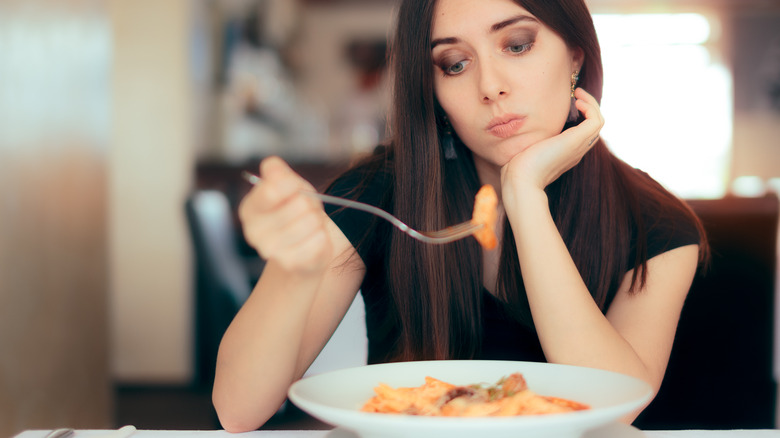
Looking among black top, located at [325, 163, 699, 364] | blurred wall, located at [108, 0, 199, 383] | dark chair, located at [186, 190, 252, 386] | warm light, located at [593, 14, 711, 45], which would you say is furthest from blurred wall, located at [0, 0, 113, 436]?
warm light, located at [593, 14, 711, 45]

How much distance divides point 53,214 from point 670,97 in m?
6.11

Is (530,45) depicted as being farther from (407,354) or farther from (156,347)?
(156,347)

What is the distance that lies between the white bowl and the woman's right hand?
0.13 m

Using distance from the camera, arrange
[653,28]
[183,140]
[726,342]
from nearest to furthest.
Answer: [726,342], [183,140], [653,28]

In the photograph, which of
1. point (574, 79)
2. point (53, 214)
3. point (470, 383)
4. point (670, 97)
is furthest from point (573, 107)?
point (670, 97)

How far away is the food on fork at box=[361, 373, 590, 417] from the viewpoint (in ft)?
2.00

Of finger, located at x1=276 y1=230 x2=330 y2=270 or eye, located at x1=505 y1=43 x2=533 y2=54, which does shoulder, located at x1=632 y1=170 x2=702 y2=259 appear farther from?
finger, located at x1=276 y1=230 x2=330 y2=270

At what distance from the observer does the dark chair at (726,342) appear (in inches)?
58.7

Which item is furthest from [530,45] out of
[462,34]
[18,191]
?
[18,191]

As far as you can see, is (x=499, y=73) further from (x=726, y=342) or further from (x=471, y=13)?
(x=726, y=342)

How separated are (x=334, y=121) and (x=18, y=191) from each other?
5270 millimetres

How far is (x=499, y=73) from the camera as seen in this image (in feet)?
3.53

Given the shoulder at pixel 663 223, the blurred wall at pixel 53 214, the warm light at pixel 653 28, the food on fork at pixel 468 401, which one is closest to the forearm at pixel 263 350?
the food on fork at pixel 468 401

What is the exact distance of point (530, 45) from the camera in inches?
43.8
